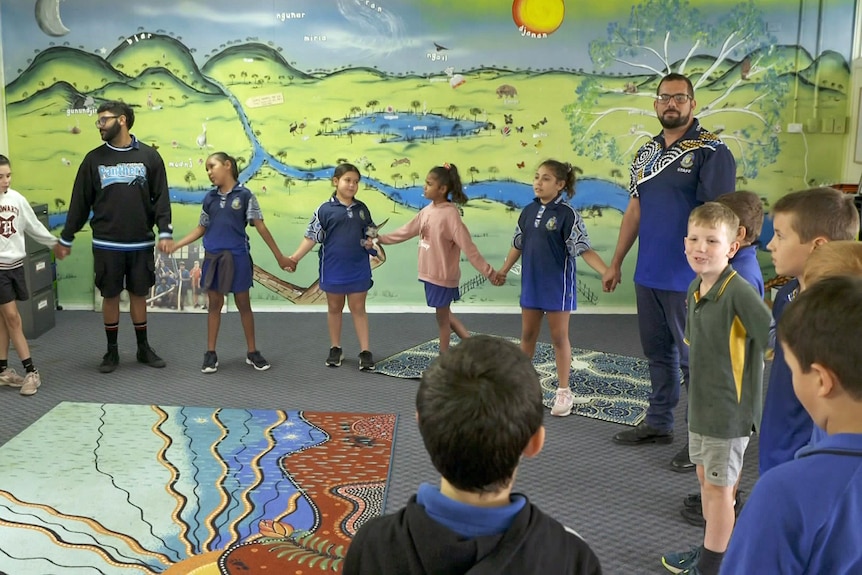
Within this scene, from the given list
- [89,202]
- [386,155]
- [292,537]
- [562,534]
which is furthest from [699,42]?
[562,534]

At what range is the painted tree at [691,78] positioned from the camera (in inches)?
239

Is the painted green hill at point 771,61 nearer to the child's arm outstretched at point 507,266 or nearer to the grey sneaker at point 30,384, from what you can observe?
the child's arm outstretched at point 507,266

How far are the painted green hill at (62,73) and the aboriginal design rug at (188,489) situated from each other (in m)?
2.87

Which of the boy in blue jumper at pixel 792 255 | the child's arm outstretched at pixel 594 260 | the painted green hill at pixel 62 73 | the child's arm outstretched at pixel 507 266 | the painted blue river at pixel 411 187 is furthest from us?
the painted blue river at pixel 411 187

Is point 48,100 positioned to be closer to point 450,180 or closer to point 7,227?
point 7,227

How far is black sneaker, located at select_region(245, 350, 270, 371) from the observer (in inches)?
189

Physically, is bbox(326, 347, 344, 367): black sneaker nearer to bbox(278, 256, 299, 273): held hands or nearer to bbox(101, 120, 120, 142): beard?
bbox(278, 256, 299, 273): held hands

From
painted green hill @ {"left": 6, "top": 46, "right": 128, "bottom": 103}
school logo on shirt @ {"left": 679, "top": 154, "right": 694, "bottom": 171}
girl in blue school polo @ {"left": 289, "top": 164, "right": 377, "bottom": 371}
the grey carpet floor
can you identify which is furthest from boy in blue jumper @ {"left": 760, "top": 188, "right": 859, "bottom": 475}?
painted green hill @ {"left": 6, "top": 46, "right": 128, "bottom": 103}

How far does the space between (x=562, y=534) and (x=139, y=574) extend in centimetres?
178

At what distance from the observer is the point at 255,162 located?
619 centimetres

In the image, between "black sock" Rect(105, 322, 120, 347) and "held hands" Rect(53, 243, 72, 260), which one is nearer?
"held hands" Rect(53, 243, 72, 260)

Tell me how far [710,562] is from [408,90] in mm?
4383

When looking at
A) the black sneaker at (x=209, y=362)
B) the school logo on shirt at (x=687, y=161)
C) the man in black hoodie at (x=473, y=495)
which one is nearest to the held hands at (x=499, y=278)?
the school logo on shirt at (x=687, y=161)

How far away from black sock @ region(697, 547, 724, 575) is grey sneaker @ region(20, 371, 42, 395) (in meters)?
3.28
